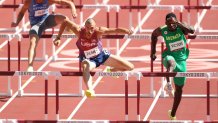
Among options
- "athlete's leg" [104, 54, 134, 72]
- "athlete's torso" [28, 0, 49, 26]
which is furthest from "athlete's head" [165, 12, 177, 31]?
"athlete's torso" [28, 0, 49, 26]

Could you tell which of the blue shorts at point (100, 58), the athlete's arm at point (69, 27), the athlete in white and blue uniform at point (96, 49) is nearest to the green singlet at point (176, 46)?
the athlete in white and blue uniform at point (96, 49)

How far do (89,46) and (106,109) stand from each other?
2585mm

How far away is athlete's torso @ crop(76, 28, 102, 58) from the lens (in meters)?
21.4

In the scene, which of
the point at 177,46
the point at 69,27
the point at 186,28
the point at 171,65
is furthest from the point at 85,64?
the point at 186,28

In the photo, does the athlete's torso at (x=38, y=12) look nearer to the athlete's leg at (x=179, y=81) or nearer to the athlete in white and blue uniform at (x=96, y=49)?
the athlete in white and blue uniform at (x=96, y=49)

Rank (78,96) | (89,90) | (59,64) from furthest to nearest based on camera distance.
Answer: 1. (59,64)
2. (78,96)
3. (89,90)

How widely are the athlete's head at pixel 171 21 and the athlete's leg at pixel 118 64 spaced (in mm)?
986

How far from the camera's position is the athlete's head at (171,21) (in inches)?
824

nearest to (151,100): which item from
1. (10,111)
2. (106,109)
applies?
(106,109)

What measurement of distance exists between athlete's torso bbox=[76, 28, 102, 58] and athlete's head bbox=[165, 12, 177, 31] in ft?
4.24

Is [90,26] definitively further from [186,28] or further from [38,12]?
[38,12]

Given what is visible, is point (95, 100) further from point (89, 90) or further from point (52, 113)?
point (89, 90)

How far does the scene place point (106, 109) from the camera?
23734mm

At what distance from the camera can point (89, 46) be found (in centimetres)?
2144
